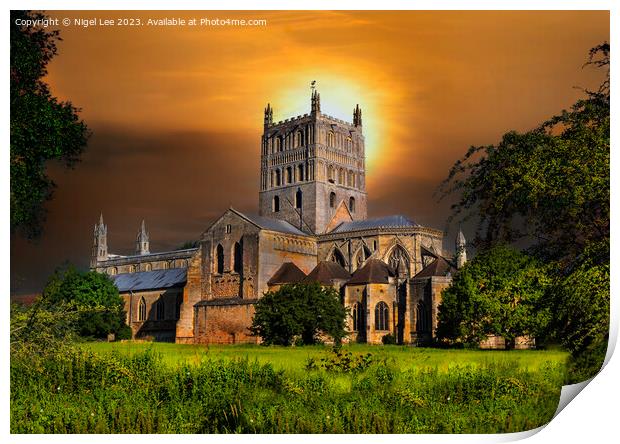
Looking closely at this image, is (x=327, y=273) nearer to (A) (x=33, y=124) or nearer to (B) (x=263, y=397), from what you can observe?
(A) (x=33, y=124)

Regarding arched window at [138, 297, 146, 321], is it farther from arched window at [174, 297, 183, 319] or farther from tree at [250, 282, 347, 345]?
tree at [250, 282, 347, 345]

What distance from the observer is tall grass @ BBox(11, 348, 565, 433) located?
14.4 m

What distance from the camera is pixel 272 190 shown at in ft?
208

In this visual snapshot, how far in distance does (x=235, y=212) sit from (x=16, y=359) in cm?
3968

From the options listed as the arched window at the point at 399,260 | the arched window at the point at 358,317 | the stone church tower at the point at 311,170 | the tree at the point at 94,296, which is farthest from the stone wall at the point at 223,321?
the stone church tower at the point at 311,170

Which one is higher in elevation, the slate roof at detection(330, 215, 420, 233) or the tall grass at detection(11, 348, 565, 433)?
the slate roof at detection(330, 215, 420, 233)

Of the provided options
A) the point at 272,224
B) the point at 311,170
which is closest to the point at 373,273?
the point at 272,224

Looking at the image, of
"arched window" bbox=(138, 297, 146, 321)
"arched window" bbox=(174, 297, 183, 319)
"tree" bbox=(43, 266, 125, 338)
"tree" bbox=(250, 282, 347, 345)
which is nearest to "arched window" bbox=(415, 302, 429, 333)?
"tree" bbox=(250, 282, 347, 345)

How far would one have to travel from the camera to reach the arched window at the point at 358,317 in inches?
1960

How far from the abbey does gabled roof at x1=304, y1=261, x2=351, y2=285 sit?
0.09 meters

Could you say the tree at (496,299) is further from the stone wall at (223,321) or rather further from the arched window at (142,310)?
the arched window at (142,310)
